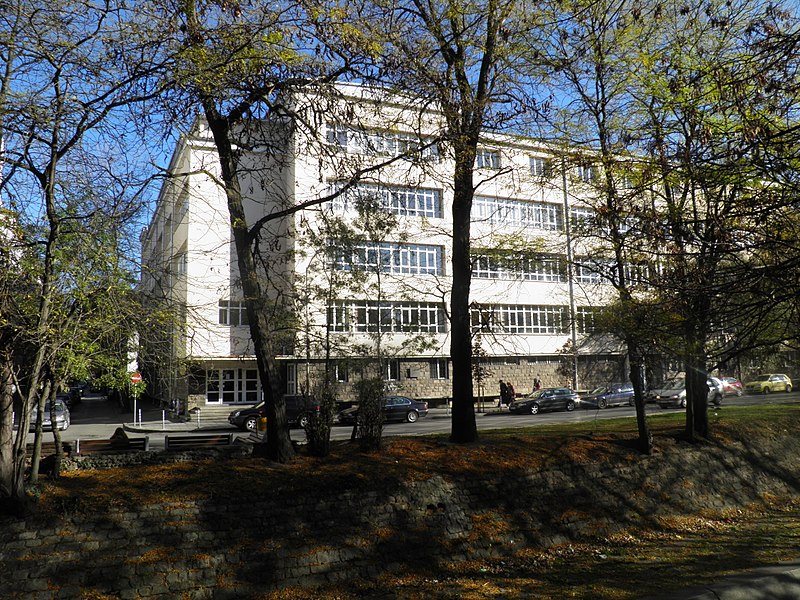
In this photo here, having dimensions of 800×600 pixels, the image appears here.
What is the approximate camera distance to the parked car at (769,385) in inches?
1690

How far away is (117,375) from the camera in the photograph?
392 inches

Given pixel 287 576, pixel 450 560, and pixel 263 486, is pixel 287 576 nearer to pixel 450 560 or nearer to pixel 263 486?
pixel 263 486

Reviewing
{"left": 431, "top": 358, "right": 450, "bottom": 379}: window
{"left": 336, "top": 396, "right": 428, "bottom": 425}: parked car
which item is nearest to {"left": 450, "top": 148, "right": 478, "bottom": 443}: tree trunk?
{"left": 336, "top": 396, "right": 428, "bottom": 425}: parked car

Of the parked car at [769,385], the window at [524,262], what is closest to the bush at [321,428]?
the window at [524,262]

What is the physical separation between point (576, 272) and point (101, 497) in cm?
1144

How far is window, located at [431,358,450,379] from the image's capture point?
129ft

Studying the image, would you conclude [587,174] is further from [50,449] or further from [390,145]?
[50,449]

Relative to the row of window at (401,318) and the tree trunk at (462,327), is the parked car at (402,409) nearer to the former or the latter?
the row of window at (401,318)

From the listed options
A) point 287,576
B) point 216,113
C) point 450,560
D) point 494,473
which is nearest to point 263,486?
point 287,576

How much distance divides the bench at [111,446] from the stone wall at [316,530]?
794 millimetres

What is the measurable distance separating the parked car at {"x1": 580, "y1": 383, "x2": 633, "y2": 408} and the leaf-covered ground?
70.6 ft

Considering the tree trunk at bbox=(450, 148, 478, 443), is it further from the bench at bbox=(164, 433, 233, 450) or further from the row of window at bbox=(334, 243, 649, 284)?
the bench at bbox=(164, 433, 233, 450)

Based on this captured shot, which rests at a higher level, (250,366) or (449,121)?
(449,121)

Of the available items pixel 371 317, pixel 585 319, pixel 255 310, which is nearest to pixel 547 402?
pixel 371 317
